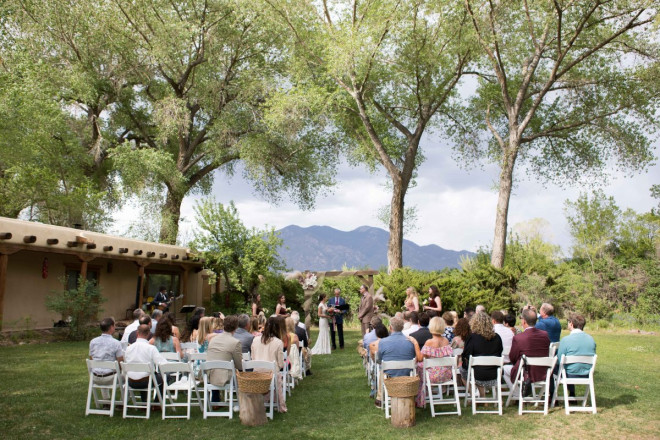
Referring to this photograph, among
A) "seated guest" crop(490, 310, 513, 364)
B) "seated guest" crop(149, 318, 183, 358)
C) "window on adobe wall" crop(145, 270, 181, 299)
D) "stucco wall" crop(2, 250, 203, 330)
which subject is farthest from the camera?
"window on adobe wall" crop(145, 270, 181, 299)

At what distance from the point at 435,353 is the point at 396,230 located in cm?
1469

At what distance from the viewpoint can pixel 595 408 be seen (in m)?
6.34

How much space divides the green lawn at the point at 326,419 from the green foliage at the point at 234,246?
401 inches

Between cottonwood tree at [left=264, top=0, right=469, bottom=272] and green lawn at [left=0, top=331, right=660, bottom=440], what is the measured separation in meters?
13.5

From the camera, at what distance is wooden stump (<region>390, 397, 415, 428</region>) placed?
5.88 meters

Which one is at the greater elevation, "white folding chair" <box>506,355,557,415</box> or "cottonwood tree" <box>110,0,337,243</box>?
"cottonwood tree" <box>110,0,337,243</box>

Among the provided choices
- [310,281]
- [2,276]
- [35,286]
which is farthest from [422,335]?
[35,286]

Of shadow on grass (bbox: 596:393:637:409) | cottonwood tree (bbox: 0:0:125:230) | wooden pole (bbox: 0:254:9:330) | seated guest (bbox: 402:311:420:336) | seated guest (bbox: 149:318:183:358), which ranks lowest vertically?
shadow on grass (bbox: 596:393:637:409)

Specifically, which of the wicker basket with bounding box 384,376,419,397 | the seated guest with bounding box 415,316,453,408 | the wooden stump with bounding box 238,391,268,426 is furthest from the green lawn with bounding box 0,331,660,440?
the wicker basket with bounding box 384,376,419,397

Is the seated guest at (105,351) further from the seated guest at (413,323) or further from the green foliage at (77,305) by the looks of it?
the green foliage at (77,305)

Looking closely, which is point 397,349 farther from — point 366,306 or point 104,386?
point 366,306

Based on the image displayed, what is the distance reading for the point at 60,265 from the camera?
1636 cm

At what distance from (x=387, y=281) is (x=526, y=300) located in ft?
15.4

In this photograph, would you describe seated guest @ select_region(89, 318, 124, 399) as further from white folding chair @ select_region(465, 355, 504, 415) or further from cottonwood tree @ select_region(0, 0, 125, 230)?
cottonwood tree @ select_region(0, 0, 125, 230)
